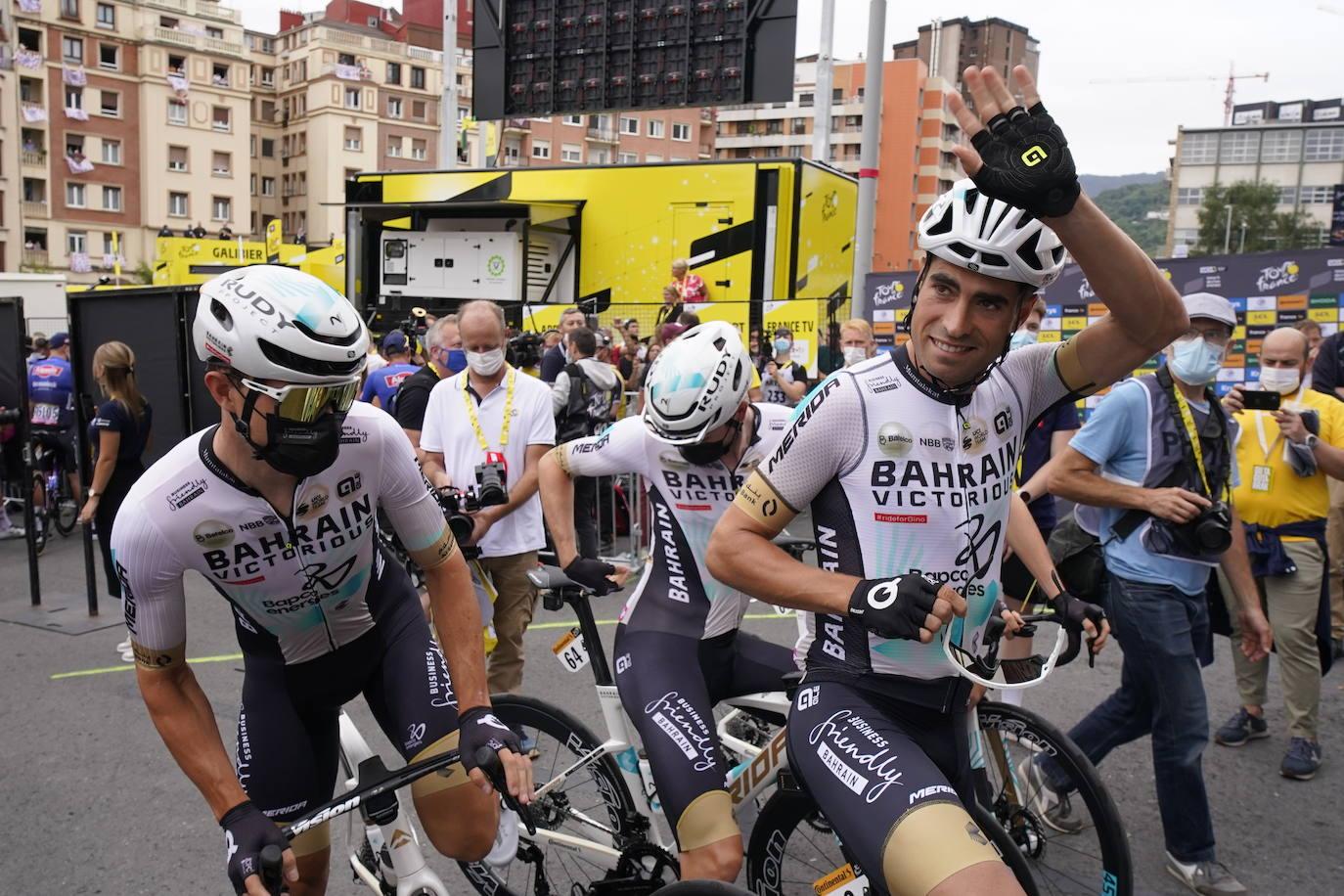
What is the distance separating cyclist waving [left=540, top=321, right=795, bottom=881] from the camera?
123 inches

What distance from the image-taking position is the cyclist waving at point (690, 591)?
313 cm

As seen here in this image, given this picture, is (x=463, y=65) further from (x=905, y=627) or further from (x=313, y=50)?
(x=905, y=627)

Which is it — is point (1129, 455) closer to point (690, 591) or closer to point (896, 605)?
point (690, 591)

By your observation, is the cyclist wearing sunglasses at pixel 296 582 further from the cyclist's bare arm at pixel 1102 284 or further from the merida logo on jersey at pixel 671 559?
the cyclist's bare arm at pixel 1102 284

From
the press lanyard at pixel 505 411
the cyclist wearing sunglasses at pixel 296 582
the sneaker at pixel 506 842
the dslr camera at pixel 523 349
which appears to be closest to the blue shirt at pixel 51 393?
the dslr camera at pixel 523 349

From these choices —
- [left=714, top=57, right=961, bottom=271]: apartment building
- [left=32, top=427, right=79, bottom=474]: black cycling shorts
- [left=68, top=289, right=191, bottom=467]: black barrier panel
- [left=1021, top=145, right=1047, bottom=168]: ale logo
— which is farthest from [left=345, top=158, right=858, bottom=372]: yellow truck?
[left=714, top=57, right=961, bottom=271]: apartment building

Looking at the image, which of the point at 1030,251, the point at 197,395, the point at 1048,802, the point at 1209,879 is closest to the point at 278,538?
the point at 1030,251

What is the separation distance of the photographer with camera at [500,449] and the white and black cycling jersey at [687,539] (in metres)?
1.86

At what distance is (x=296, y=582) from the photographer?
285 cm

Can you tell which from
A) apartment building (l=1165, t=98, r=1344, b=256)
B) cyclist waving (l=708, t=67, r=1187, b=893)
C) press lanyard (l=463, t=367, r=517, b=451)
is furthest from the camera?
apartment building (l=1165, t=98, r=1344, b=256)

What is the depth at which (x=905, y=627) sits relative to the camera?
203cm

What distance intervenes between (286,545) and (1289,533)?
456 centimetres

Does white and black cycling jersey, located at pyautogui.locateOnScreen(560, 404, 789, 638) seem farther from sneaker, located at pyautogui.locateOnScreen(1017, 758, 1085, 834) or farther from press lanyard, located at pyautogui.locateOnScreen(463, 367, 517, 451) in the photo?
press lanyard, located at pyautogui.locateOnScreen(463, 367, 517, 451)

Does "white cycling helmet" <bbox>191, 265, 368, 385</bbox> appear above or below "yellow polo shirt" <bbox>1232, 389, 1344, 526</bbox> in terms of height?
above
